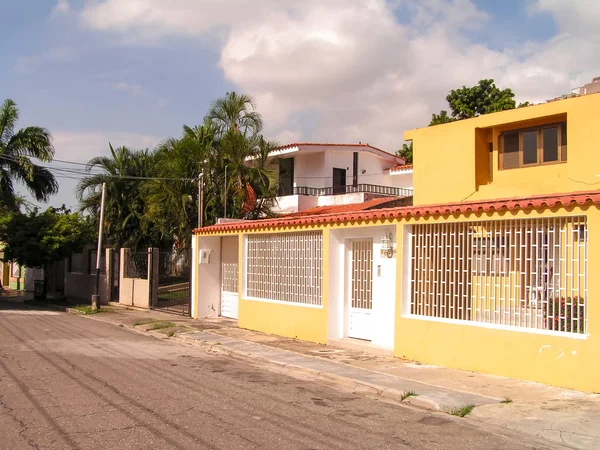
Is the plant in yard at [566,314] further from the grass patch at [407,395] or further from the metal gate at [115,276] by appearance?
the metal gate at [115,276]

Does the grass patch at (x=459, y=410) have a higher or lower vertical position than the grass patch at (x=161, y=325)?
higher

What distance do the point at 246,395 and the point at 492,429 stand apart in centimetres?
345

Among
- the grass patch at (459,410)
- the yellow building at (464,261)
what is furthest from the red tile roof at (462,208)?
the grass patch at (459,410)

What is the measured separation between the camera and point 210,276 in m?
19.9

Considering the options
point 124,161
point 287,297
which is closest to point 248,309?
point 287,297

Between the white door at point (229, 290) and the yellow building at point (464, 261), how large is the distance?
0.22 feet

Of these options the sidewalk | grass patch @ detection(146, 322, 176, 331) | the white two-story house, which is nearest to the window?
the sidewalk

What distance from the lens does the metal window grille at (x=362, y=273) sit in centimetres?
1356

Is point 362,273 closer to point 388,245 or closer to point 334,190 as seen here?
point 388,245

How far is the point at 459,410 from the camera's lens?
8156mm

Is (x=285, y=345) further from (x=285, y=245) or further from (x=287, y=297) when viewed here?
(x=285, y=245)

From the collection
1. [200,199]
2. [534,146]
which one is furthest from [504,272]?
[200,199]

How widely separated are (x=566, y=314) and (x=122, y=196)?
83.9ft

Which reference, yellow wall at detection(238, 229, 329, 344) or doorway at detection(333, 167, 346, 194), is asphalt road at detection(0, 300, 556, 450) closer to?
yellow wall at detection(238, 229, 329, 344)
